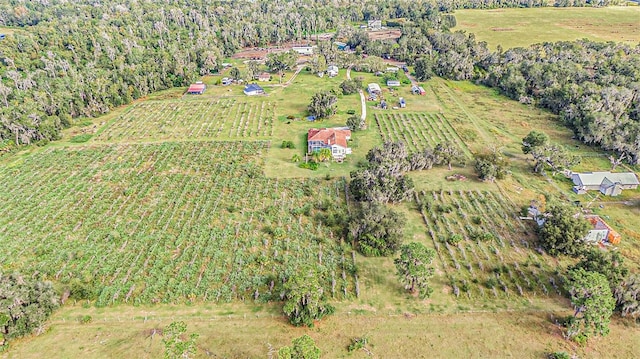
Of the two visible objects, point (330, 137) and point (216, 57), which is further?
point (216, 57)

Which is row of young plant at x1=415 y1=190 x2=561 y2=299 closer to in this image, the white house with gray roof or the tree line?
the white house with gray roof

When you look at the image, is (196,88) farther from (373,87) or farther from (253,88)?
(373,87)

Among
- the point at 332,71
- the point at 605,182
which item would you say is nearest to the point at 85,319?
the point at 605,182

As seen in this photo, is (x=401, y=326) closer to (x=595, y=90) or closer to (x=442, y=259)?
(x=442, y=259)

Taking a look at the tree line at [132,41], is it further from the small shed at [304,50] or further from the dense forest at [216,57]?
the small shed at [304,50]

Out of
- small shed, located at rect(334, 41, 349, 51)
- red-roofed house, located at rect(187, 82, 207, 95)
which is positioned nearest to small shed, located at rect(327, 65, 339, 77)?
small shed, located at rect(334, 41, 349, 51)

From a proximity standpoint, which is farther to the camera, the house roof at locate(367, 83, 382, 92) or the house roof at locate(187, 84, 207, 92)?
the house roof at locate(187, 84, 207, 92)
